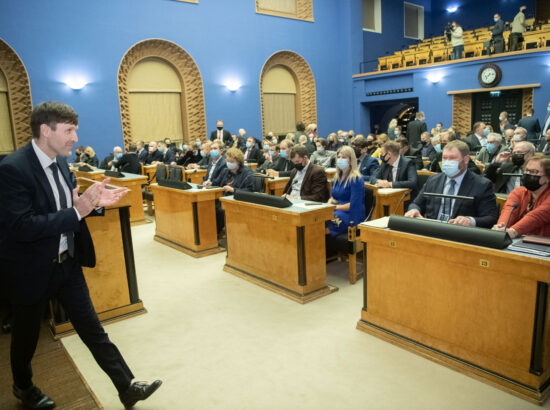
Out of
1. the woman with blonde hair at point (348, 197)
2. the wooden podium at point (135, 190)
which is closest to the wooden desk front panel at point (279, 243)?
the woman with blonde hair at point (348, 197)

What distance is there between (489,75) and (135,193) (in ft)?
33.4

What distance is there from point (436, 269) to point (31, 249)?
2261 millimetres

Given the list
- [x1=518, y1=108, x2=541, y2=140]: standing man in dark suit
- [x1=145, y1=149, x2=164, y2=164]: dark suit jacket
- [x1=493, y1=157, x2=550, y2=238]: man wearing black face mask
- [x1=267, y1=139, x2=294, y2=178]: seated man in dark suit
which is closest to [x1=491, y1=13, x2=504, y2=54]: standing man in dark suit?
[x1=518, y1=108, x2=541, y2=140]: standing man in dark suit

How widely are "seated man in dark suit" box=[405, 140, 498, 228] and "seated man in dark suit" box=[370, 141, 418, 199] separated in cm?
167

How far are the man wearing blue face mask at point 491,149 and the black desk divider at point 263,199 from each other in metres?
3.57

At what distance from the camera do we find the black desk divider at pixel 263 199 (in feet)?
12.9

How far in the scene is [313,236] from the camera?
3.85 m

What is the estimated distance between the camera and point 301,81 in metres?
15.2

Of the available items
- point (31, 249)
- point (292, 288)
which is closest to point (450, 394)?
point (292, 288)

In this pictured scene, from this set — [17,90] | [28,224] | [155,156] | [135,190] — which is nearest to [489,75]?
[155,156]

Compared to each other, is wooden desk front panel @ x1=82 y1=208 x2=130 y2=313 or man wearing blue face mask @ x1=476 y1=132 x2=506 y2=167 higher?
man wearing blue face mask @ x1=476 y1=132 x2=506 y2=167

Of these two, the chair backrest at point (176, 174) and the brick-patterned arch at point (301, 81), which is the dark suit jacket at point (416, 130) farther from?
the chair backrest at point (176, 174)

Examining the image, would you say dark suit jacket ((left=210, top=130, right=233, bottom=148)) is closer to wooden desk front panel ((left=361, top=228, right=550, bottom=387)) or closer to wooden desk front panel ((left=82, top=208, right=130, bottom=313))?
wooden desk front panel ((left=82, top=208, right=130, bottom=313))

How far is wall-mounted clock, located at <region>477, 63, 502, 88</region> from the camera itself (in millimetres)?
11781
